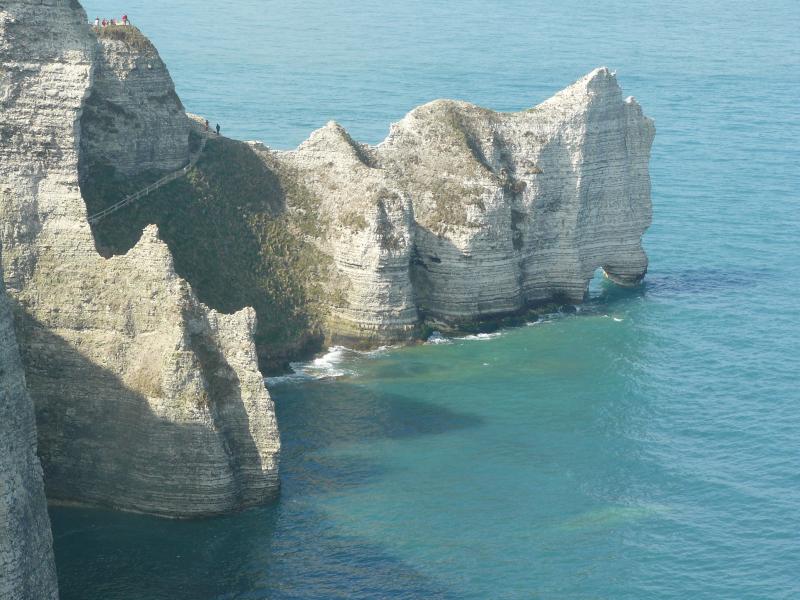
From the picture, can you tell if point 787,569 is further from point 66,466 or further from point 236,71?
point 236,71

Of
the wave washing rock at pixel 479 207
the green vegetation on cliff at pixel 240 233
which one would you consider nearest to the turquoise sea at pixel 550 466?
the wave washing rock at pixel 479 207

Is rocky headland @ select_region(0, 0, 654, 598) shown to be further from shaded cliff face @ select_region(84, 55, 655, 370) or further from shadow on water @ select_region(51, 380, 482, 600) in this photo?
shadow on water @ select_region(51, 380, 482, 600)

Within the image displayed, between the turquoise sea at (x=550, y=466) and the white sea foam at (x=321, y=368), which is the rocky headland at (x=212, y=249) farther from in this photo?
the turquoise sea at (x=550, y=466)

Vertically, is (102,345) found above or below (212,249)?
below

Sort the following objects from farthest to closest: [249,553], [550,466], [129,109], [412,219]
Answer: [412,219] → [129,109] → [550,466] → [249,553]

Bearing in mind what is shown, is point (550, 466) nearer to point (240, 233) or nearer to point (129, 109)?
point (240, 233)

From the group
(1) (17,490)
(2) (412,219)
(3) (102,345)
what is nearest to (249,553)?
(3) (102,345)

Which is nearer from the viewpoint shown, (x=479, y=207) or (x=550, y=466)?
(x=550, y=466)
